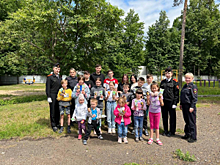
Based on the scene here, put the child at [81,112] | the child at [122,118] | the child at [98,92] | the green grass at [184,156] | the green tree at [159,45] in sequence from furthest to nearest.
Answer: the green tree at [159,45]
the child at [98,92]
the child at [81,112]
the child at [122,118]
the green grass at [184,156]

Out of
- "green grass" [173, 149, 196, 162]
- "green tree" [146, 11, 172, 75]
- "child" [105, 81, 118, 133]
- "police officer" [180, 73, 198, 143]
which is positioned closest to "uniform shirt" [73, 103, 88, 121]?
"child" [105, 81, 118, 133]

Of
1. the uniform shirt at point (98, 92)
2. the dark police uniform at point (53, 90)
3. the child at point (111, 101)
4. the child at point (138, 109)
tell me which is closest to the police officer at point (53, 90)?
the dark police uniform at point (53, 90)

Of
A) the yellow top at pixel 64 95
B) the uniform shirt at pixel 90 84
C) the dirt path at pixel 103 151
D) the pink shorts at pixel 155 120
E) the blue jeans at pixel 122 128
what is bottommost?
the dirt path at pixel 103 151

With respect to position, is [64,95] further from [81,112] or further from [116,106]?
[116,106]

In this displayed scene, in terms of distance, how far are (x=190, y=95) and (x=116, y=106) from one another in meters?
2.14

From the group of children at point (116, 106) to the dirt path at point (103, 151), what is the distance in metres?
0.27

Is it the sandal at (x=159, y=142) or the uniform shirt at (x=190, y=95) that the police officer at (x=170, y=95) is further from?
the sandal at (x=159, y=142)

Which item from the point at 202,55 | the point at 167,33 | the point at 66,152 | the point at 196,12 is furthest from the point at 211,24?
the point at 66,152

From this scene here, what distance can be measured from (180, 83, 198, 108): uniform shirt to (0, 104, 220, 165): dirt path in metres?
1.11

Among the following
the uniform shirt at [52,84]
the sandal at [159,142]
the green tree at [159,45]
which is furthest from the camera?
the green tree at [159,45]

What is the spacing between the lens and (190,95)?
4758 mm

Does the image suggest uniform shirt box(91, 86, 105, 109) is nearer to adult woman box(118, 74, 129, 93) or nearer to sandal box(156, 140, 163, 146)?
adult woman box(118, 74, 129, 93)

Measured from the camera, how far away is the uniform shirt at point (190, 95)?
4664mm

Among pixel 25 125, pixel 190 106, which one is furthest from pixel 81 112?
pixel 190 106
